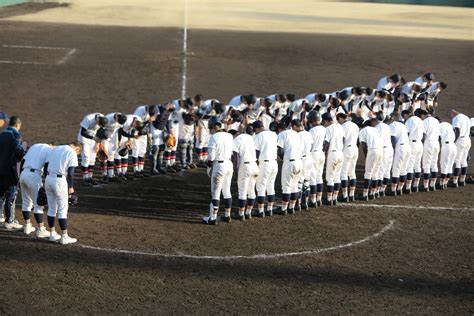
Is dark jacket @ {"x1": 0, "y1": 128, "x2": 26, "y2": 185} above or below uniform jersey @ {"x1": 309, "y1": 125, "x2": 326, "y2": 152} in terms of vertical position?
below

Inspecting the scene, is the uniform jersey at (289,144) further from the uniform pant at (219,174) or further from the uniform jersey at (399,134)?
the uniform jersey at (399,134)

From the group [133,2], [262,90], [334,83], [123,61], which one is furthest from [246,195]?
[133,2]

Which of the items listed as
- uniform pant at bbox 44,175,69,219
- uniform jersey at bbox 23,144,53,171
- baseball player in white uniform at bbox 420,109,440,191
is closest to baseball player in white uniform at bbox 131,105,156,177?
uniform jersey at bbox 23,144,53,171

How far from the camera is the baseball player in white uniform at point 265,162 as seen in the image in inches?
605

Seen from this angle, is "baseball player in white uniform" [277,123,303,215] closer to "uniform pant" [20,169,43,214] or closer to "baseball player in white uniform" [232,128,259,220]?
"baseball player in white uniform" [232,128,259,220]

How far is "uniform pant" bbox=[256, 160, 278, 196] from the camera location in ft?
50.6

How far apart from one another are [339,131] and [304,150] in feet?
3.54

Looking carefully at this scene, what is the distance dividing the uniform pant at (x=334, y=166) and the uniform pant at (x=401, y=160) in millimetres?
1636

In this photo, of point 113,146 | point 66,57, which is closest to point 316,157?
point 113,146

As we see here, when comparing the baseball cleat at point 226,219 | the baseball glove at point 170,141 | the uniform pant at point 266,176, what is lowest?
the baseball cleat at point 226,219

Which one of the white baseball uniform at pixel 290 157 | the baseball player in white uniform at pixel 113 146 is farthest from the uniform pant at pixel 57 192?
the white baseball uniform at pixel 290 157

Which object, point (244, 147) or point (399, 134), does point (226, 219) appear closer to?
point (244, 147)

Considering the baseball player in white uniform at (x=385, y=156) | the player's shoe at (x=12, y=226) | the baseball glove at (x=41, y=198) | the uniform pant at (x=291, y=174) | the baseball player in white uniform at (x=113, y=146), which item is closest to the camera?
the baseball glove at (x=41, y=198)

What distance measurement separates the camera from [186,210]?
1603cm
